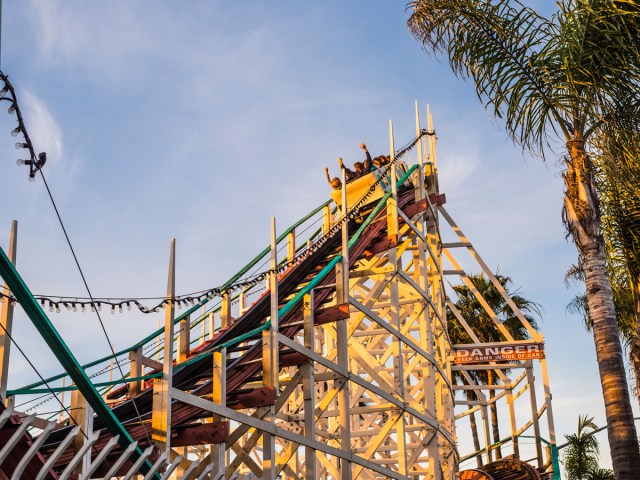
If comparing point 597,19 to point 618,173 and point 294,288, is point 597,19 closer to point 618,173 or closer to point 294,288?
point 618,173

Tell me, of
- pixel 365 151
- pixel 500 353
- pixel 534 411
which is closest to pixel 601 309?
pixel 500 353

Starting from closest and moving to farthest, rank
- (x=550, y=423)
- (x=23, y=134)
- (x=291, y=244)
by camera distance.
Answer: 1. (x=23, y=134)
2. (x=291, y=244)
3. (x=550, y=423)

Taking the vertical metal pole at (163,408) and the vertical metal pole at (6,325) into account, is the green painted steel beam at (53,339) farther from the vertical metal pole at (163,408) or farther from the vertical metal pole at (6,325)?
the vertical metal pole at (163,408)

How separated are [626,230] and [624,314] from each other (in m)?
7.49

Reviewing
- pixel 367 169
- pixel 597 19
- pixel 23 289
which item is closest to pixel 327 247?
pixel 367 169

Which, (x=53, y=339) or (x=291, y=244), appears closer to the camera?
(x=53, y=339)

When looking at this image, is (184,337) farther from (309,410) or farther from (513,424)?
(513,424)

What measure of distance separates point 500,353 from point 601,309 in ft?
28.8

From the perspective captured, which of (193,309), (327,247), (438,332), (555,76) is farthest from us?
(438,332)

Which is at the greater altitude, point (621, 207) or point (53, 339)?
point (621, 207)

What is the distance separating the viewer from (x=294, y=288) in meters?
17.2

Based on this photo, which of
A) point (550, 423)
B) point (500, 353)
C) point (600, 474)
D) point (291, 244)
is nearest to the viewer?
point (291, 244)

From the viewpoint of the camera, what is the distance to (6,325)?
31.6ft

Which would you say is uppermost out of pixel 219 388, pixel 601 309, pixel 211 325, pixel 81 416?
pixel 211 325
